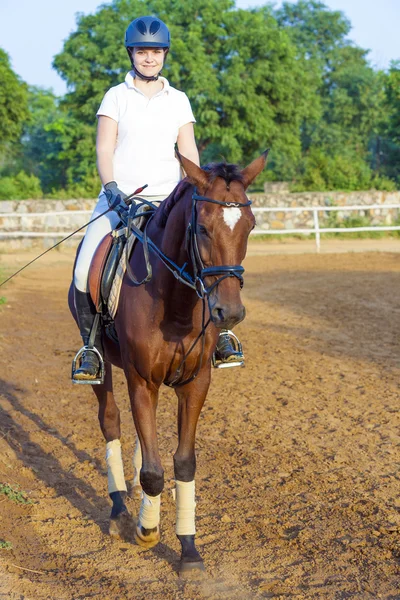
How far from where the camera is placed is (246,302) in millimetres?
14836

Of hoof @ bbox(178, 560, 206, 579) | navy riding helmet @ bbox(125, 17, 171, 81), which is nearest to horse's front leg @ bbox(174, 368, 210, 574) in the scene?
hoof @ bbox(178, 560, 206, 579)

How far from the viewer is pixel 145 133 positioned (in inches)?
204

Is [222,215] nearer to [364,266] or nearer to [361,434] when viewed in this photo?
[361,434]

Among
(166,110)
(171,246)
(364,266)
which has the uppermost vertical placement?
(166,110)

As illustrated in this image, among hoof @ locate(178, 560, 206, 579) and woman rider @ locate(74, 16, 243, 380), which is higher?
woman rider @ locate(74, 16, 243, 380)

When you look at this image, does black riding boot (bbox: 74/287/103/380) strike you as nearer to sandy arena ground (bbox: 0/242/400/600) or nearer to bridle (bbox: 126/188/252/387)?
bridle (bbox: 126/188/252/387)

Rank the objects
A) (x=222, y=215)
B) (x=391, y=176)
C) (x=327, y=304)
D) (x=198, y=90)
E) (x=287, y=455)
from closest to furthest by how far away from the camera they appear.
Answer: (x=222, y=215) → (x=287, y=455) → (x=327, y=304) → (x=198, y=90) → (x=391, y=176)

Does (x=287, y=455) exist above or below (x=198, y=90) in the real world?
below

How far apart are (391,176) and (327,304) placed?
117 feet

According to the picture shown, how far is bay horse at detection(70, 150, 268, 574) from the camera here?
3.85 meters

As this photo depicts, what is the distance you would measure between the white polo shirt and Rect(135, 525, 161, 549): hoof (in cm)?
226

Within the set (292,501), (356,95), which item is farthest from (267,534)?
(356,95)

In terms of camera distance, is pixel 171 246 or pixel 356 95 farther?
pixel 356 95

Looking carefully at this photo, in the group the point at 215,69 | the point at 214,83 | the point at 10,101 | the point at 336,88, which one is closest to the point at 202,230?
the point at 10,101
